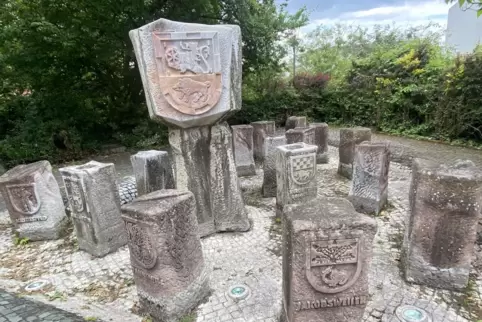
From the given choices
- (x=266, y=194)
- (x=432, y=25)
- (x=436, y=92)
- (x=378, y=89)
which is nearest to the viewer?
(x=266, y=194)

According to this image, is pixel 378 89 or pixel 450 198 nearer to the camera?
pixel 450 198

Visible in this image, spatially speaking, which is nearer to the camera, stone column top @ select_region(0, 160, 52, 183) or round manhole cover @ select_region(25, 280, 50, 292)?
round manhole cover @ select_region(25, 280, 50, 292)

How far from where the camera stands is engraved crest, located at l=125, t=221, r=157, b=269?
9.06 ft

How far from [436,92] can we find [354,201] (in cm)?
739

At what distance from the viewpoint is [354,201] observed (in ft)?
16.0

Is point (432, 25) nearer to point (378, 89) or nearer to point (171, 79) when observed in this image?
point (378, 89)

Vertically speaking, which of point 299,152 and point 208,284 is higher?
point 299,152

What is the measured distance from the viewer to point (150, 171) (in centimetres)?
492

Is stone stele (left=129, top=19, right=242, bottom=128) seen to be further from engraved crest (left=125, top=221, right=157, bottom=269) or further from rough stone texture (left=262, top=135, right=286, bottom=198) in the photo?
rough stone texture (left=262, top=135, right=286, bottom=198)

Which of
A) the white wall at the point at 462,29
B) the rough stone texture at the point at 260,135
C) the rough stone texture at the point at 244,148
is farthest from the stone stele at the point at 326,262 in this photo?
the white wall at the point at 462,29

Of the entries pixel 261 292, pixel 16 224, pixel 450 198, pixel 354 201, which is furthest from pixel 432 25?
pixel 16 224

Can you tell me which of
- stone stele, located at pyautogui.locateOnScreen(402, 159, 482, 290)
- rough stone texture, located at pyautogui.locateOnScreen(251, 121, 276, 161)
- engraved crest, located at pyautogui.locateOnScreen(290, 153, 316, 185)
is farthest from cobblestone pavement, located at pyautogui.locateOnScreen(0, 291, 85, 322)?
rough stone texture, located at pyautogui.locateOnScreen(251, 121, 276, 161)

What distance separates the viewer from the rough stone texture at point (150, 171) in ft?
16.1

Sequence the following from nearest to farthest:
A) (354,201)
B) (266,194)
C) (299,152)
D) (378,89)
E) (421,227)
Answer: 1. (421,227)
2. (299,152)
3. (354,201)
4. (266,194)
5. (378,89)
